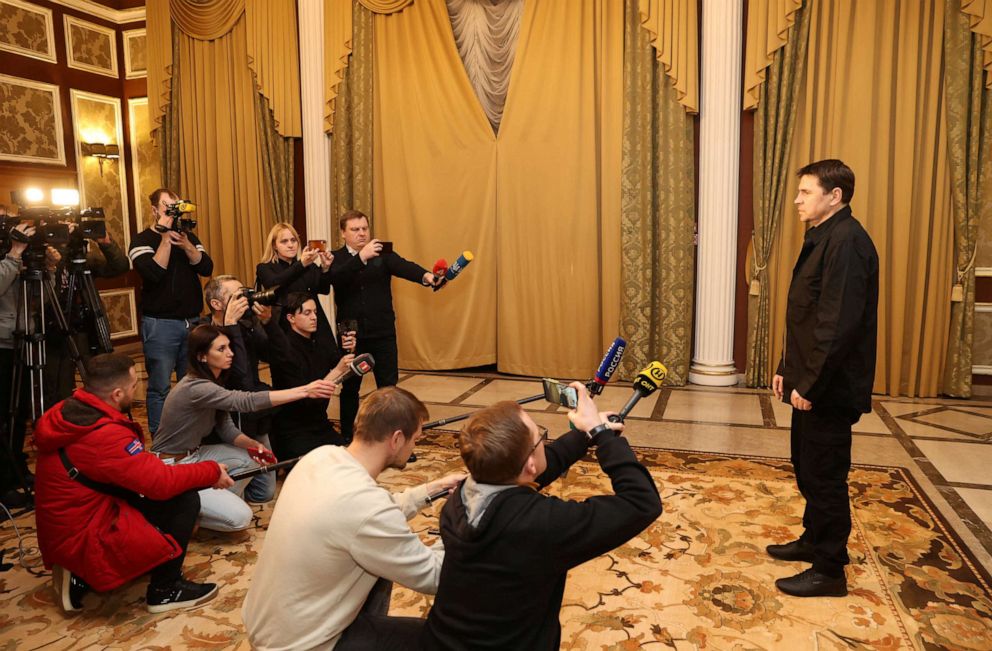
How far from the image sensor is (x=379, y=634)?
153 centimetres

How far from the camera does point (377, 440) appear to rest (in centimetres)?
158

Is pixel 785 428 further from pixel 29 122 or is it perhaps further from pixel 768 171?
pixel 29 122

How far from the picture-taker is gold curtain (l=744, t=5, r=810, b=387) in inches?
185

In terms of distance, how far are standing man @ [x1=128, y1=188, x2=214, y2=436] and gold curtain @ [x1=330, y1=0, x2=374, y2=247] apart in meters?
1.95

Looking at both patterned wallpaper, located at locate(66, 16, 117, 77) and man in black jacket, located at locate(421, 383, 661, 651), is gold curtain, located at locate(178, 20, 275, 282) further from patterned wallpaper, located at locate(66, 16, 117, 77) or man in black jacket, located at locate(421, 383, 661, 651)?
man in black jacket, located at locate(421, 383, 661, 651)

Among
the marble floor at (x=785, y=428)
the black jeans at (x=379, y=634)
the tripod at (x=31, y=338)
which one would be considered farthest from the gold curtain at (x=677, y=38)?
the black jeans at (x=379, y=634)

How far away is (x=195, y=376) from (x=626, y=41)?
3.78m

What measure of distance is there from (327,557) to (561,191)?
4.24 metres

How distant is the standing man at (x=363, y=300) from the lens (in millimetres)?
3719

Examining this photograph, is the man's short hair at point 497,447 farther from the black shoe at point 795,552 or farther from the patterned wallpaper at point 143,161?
the patterned wallpaper at point 143,161

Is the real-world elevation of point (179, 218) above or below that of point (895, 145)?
below

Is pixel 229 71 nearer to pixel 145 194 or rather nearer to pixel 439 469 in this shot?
pixel 145 194

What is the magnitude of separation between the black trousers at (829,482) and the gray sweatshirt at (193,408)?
1956mm

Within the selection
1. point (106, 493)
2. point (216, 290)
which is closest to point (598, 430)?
point (106, 493)
